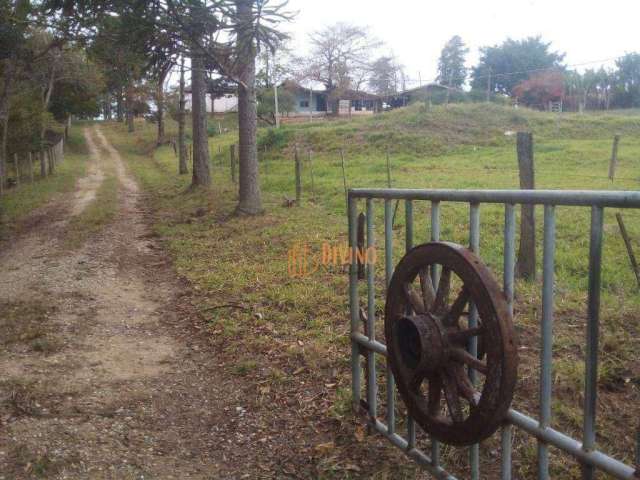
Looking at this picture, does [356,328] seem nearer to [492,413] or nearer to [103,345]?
[492,413]

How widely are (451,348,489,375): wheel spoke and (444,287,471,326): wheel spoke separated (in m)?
0.12

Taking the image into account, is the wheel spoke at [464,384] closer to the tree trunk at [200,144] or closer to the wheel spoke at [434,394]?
the wheel spoke at [434,394]

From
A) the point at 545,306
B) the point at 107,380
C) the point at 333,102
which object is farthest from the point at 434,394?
the point at 333,102

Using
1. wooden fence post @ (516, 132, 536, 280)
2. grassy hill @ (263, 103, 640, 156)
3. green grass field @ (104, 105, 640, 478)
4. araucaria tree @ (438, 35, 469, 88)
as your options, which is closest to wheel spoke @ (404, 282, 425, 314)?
green grass field @ (104, 105, 640, 478)

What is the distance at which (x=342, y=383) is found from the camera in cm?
438

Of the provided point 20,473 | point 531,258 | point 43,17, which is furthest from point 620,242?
point 43,17

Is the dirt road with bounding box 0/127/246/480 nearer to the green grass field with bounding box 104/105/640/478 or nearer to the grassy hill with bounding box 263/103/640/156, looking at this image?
the green grass field with bounding box 104/105/640/478

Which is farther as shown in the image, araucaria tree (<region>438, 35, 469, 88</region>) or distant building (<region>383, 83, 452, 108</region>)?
araucaria tree (<region>438, 35, 469, 88</region>)

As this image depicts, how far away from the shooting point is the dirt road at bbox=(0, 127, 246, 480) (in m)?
3.45

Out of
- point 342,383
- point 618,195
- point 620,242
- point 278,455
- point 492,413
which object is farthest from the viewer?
point 620,242

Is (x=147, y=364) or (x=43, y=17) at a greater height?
(x=43, y=17)

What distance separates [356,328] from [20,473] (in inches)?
81.9

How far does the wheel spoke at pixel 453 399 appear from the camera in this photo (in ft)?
8.21

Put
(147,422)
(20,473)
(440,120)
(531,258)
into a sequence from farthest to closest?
(440,120), (531,258), (147,422), (20,473)
